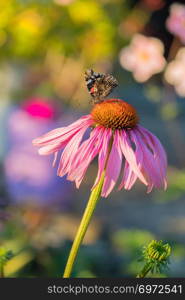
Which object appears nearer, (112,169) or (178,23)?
(112,169)

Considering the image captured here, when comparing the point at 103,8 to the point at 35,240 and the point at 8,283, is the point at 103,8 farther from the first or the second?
the point at 8,283

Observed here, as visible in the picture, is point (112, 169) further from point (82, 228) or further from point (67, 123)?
point (67, 123)

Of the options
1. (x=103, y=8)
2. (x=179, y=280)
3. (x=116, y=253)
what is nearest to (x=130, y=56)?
(x=116, y=253)

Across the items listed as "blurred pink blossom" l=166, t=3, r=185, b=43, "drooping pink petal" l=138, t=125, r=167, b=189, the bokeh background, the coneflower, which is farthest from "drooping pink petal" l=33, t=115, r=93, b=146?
"blurred pink blossom" l=166, t=3, r=185, b=43

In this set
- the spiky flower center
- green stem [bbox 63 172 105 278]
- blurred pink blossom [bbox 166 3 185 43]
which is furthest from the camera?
blurred pink blossom [bbox 166 3 185 43]

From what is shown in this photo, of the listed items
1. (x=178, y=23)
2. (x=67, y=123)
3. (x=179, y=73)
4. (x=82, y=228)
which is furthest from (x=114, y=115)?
(x=67, y=123)

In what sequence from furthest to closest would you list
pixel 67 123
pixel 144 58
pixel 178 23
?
pixel 67 123 → pixel 144 58 → pixel 178 23

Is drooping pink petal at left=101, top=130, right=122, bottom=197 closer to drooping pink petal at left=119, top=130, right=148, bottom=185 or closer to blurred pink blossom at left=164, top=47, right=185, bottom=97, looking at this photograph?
drooping pink petal at left=119, top=130, right=148, bottom=185
